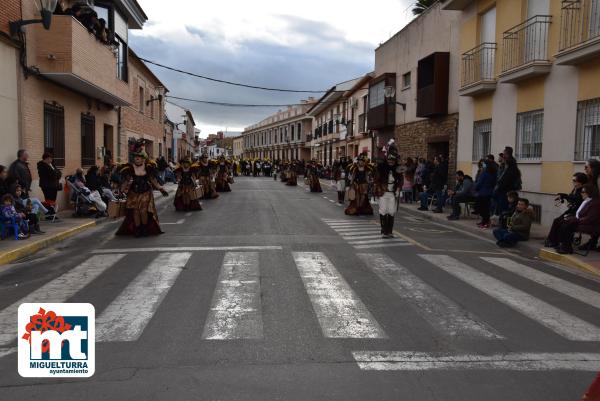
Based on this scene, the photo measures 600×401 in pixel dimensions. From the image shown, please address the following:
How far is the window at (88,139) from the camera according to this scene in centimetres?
1867

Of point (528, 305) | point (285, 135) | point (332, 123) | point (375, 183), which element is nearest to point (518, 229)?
point (375, 183)

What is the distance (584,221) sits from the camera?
9.59 m

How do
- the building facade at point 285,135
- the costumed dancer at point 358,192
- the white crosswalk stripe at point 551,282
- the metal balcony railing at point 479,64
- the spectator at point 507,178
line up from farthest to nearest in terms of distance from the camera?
the building facade at point 285,135 → the metal balcony railing at point 479,64 → the costumed dancer at point 358,192 → the spectator at point 507,178 → the white crosswalk stripe at point 551,282

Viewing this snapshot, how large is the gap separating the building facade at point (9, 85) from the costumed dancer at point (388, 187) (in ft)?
28.0

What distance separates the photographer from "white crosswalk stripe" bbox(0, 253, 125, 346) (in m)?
5.44

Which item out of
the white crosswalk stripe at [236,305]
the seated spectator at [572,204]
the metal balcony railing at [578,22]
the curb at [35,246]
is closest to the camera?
the white crosswalk stripe at [236,305]

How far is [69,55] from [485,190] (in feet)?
36.4

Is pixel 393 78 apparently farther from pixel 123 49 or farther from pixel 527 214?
pixel 527 214

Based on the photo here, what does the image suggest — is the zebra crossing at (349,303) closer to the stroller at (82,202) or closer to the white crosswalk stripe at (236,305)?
the white crosswalk stripe at (236,305)

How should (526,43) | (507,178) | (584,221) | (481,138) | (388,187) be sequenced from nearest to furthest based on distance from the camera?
(584,221) → (388,187) → (507,178) → (526,43) → (481,138)

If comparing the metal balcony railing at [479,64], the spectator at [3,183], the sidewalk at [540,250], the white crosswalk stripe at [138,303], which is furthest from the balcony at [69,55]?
→ the metal balcony railing at [479,64]

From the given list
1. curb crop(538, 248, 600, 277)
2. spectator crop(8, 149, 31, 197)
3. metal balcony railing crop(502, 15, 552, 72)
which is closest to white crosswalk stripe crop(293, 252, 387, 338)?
curb crop(538, 248, 600, 277)

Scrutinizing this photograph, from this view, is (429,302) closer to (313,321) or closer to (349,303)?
(349,303)

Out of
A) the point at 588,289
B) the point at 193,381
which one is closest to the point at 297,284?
the point at 193,381
